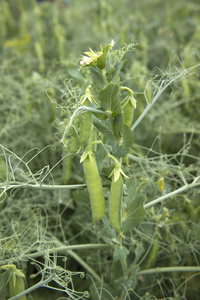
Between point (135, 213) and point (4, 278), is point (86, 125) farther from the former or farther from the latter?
point (4, 278)

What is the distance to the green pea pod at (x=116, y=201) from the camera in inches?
34.7

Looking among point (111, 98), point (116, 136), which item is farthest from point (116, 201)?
point (111, 98)

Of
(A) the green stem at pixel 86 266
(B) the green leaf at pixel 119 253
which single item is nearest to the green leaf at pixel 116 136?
(B) the green leaf at pixel 119 253

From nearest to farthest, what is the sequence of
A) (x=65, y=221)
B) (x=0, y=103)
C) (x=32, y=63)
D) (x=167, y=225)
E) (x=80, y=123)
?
1. (x=80, y=123)
2. (x=167, y=225)
3. (x=65, y=221)
4. (x=0, y=103)
5. (x=32, y=63)

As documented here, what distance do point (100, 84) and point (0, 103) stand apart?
123 centimetres

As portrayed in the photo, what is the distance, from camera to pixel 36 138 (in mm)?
1654

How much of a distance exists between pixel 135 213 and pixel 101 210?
130mm

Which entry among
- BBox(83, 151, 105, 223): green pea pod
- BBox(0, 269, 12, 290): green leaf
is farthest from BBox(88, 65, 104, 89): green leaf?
BBox(0, 269, 12, 290): green leaf

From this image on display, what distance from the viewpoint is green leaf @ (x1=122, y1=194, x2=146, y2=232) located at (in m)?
0.98

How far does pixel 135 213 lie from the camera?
1.00 meters

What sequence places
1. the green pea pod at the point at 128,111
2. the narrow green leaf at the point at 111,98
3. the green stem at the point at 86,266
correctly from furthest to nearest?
the green stem at the point at 86,266, the green pea pod at the point at 128,111, the narrow green leaf at the point at 111,98

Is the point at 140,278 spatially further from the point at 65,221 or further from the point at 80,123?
the point at 80,123

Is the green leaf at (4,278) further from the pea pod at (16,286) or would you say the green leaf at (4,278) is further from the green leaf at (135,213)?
the green leaf at (135,213)

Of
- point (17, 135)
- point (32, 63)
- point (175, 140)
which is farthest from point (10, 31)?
point (175, 140)
